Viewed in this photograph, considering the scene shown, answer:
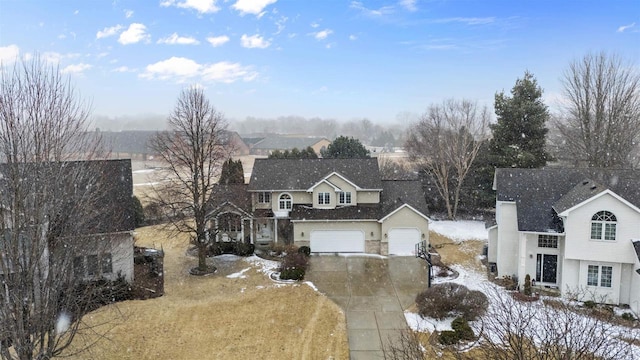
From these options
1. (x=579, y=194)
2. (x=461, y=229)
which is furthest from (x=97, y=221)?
(x=461, y=229)

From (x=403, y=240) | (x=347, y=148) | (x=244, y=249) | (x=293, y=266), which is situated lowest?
(x=293, y=266)

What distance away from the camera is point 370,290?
2309 cm

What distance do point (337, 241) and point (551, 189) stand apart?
1323 cm

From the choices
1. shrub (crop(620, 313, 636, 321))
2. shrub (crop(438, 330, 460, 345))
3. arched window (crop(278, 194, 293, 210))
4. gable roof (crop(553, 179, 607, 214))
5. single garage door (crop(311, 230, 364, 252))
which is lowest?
shrub (crop(620, 313, 636, 321))

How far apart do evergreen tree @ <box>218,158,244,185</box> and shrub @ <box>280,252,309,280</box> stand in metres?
10.8

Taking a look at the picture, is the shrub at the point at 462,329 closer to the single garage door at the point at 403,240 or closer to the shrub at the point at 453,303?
the shrub at the point at 453,303

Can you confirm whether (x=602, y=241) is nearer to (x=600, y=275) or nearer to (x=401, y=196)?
(x=600, y=275)

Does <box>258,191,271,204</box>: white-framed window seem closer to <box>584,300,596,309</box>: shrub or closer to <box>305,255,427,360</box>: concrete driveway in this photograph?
<box>305,255,427,360</box>: concrete driveway

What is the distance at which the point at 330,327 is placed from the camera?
742 inches

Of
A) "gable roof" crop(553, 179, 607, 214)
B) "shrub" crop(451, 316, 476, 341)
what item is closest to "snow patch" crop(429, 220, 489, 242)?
"gable roof" crop(553, 179, 607, 214)

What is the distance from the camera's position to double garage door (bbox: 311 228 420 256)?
29.3 m

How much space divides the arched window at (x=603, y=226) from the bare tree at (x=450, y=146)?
56.6 feet

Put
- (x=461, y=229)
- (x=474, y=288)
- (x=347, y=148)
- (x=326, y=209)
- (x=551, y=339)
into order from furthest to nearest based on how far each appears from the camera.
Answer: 1. (x=347, y=148)
2. (x=461, y=229)
3. (x=326, y=209)
4. (x=474, y=288)
5. (x=551, y=339)

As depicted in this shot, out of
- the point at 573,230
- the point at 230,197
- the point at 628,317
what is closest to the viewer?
the point at 628,317
